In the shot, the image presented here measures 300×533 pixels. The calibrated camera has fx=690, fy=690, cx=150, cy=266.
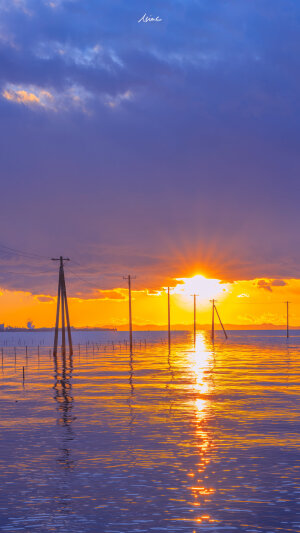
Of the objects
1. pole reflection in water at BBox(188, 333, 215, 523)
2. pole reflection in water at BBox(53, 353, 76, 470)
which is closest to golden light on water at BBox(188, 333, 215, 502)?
pole reflection in water at BBox(188, 333, 215, 523)

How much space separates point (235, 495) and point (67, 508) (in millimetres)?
4693

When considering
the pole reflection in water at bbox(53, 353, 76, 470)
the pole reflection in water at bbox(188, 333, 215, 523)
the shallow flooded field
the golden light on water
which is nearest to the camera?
the shallow flooded field

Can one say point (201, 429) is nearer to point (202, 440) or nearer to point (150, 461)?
point (202, 440)

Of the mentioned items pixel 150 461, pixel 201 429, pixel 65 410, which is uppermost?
pixel 150 461

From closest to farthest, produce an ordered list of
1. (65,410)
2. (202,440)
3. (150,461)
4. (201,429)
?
(150,461) → (202,440) → (201,429) → (65,410)

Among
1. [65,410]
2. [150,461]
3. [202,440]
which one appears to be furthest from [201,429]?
[65,410]

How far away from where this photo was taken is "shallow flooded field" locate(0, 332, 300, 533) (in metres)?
16.9

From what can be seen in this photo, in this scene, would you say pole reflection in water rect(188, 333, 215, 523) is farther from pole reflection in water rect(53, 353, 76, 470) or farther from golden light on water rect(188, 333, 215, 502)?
pole reflection in water rect(53, 353, 76, 470)

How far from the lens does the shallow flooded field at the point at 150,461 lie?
55.3 feet

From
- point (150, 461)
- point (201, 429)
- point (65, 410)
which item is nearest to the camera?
point (150, 461)

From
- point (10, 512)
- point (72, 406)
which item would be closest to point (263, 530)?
point (10, 512)

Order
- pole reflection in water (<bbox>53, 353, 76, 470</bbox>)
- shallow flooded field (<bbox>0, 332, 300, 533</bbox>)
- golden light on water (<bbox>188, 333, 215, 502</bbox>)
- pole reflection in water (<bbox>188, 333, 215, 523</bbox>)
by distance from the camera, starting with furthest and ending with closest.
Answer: pole reflection in water (<bbox>53, 353, 76, 470</bbox>), golden light on water (<bbox>188, 333, 215, 502</bbox>), pole reflection in water (<bbox>188, 333, 215, 523</bbox>), shallow flooded field (<bbox>0, 332, 300, 533</bbox>)

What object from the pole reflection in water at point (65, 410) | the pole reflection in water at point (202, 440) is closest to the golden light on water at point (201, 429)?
the pole reflection in water at point (202, 440)

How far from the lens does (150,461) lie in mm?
24469
